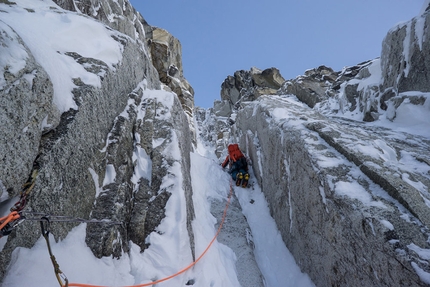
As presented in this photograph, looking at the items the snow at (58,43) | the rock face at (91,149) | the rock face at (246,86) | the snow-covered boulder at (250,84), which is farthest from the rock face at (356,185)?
the rock face at (246,86)

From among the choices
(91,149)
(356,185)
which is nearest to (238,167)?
(356,185)

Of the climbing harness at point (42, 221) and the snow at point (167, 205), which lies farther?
the snow at point (167, 205)

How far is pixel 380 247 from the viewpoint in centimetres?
332

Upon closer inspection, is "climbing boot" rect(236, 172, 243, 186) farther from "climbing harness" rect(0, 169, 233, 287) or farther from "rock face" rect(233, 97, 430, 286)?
"climbing harness" rect(0, 169, 233, 287)

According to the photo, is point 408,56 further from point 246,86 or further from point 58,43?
point 246,86

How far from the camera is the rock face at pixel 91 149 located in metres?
3.48

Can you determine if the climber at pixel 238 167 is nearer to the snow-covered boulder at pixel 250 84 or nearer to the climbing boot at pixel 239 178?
the climbing boot at pixel 239 178

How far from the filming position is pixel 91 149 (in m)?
5.14

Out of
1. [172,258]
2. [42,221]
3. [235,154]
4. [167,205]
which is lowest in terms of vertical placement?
[172,258]

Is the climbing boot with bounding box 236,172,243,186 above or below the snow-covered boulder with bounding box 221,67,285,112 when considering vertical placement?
below

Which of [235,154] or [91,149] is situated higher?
[91,149]

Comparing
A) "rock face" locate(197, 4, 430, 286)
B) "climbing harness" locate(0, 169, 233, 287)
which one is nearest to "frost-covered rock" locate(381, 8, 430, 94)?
"rock face" locate(197, 4, 430, 286)

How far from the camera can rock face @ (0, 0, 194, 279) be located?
Answer: 3.48m

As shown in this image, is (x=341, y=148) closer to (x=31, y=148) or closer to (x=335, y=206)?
(x=335, y=206)
